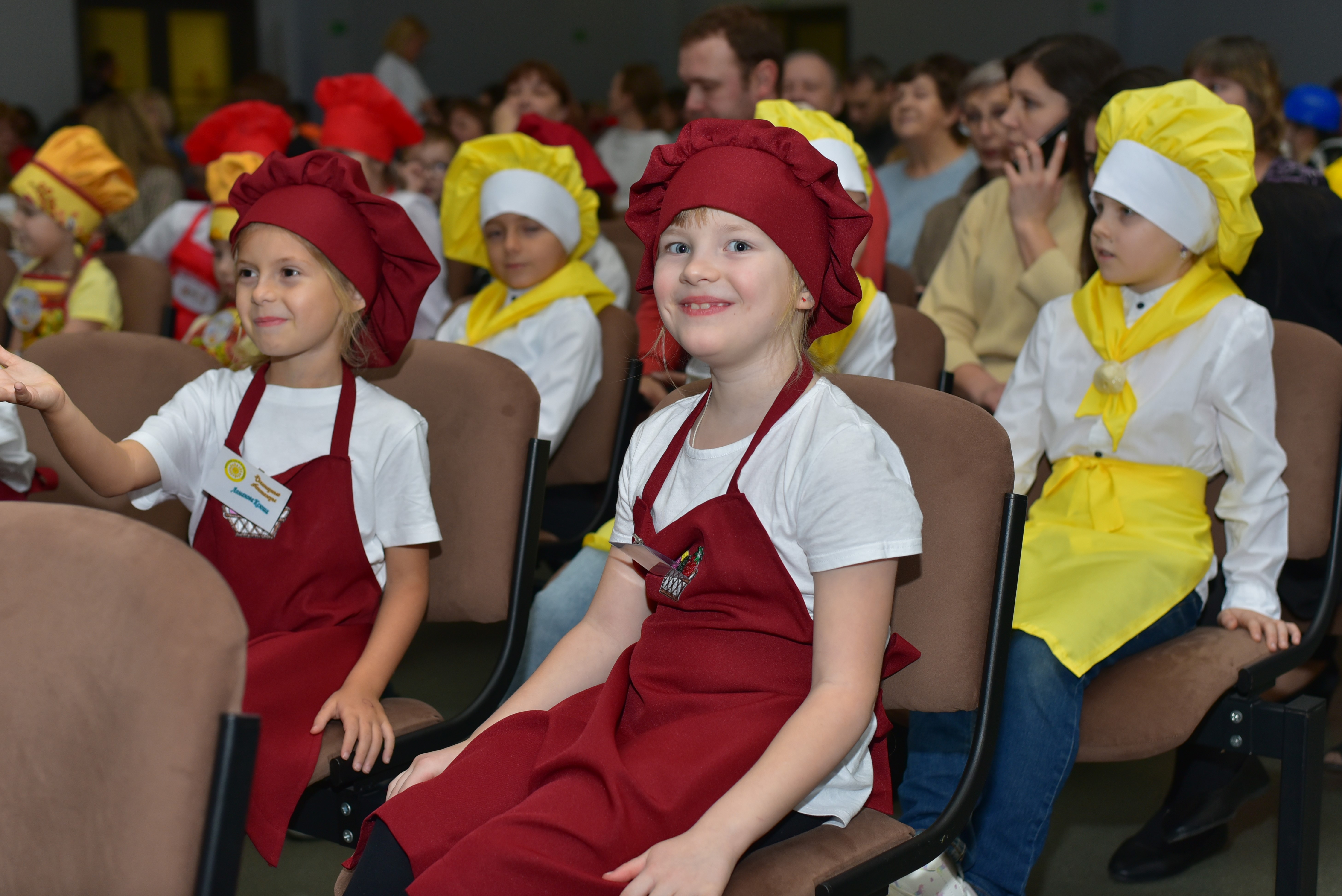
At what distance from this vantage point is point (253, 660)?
5.00 ft

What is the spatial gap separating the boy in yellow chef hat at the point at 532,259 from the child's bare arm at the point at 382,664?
0.92 m

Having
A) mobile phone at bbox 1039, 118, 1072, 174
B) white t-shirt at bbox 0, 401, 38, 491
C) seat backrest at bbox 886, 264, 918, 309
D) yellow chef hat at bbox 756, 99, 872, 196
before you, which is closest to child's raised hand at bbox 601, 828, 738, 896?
white t-shirt at bbox 0, 401, 38, 491

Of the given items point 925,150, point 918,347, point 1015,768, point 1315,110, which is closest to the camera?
point 1015,768

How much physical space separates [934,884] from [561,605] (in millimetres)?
774

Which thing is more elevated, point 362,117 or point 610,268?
point 362,117

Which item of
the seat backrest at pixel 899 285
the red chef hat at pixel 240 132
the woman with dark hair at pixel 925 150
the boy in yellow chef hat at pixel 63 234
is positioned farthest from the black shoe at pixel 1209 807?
the boy in yellow chef hat at pixel 63 234

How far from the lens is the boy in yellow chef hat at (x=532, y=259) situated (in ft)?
8.58

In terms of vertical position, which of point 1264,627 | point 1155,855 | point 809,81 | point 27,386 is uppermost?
point 809,81

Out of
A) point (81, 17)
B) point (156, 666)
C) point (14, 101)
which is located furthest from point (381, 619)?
point (81, 17)

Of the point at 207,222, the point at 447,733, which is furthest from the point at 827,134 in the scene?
the point at 207,222

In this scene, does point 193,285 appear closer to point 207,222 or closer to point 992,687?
point 207,222

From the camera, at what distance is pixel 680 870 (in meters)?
1.05

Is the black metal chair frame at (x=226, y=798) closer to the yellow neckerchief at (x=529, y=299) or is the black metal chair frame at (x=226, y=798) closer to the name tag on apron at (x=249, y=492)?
the name tag on apron at (x=249, y=492)

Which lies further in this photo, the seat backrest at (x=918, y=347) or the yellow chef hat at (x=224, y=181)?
the yellow chef hat at (x=224, y=181)
